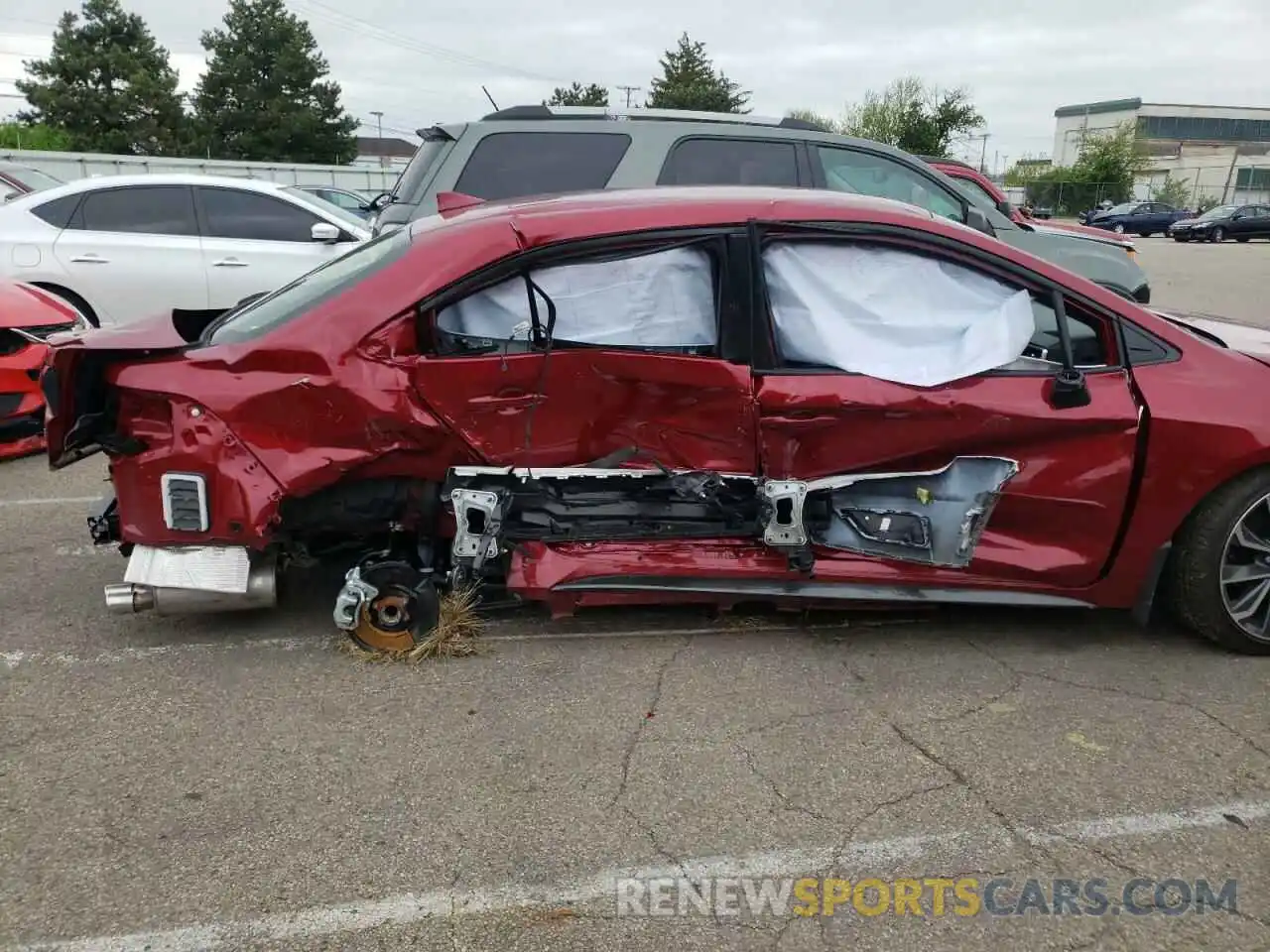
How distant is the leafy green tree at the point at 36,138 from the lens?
4066 centimetres

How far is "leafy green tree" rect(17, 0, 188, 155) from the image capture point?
45938 millimetres

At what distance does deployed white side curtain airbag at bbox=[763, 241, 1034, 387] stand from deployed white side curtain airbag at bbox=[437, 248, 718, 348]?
0.92 feet

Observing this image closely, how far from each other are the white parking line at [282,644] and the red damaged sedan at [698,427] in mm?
219

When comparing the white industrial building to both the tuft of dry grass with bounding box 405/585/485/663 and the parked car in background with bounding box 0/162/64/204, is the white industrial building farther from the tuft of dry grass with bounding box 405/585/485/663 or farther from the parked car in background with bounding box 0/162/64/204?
the tuft of dry grass with bounding box 405/585/485/663

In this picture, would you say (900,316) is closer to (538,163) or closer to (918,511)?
(918,511)

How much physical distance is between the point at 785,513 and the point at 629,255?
3.66 ft

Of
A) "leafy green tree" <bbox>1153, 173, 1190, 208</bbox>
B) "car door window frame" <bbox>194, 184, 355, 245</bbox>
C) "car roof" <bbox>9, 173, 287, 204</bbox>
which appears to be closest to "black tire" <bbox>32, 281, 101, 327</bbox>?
"car roof" <bbox>9, 173, 287, 204</bbox>

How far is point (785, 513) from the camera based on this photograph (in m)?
3.56

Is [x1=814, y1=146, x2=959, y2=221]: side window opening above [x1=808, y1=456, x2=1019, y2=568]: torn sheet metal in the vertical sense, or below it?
above

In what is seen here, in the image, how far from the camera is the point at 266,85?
48.5 meters

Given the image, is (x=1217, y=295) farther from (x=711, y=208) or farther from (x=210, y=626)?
(x=210, y=626)

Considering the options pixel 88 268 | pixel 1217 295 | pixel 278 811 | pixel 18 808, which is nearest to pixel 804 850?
pixel 278 811

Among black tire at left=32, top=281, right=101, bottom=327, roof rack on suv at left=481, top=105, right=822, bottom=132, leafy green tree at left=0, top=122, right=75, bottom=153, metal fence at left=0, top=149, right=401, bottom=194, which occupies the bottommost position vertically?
black tire at left=32, top=281, right=101, bottom=327

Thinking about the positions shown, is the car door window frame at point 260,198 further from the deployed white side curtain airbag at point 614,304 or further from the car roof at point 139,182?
the deployed white side curtain airbag at point 614,304
